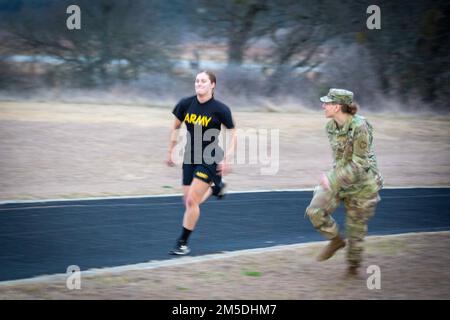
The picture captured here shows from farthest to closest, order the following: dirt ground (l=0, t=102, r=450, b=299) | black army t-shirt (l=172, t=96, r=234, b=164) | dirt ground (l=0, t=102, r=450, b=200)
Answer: dirt ground (l=0, t=102, r=450, b=200) → black army t-shirt (l=172, t=96, r=234, b=164) → dirt ground (l=0, t=102, r=450, b=299)

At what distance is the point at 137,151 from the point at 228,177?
9.74 feet

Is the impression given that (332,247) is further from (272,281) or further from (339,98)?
(339,98)

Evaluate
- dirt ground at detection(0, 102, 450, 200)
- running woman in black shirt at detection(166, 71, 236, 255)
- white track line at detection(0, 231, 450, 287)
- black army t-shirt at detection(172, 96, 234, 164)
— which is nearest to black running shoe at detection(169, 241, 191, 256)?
running woman in black shirt at detection(166, 71, 236, 255)

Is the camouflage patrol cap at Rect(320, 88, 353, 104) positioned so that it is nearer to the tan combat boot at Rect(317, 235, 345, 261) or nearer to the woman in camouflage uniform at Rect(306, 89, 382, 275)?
the woman in camouflage uniform at Rect(306, 89, 382, 275)

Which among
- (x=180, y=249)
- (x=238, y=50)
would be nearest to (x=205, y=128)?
(x=180, y=249)

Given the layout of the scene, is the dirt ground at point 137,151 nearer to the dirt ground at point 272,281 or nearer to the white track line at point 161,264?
the white track line at point 161,264

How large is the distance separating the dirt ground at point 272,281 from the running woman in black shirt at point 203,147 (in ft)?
2.33

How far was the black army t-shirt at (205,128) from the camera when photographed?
355 inches

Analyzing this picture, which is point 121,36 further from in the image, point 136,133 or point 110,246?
point 110,246

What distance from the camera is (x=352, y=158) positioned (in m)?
8.03

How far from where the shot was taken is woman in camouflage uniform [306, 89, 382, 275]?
26.3ft

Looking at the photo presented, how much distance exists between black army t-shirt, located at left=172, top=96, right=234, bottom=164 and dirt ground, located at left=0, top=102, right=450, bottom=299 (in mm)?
1100

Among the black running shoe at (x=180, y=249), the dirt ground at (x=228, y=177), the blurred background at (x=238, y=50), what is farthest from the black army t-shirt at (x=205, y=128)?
the blurred background at (x=238, y=50)

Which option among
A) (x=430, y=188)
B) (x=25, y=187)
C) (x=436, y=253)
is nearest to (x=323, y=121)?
(x=430, y=188)
